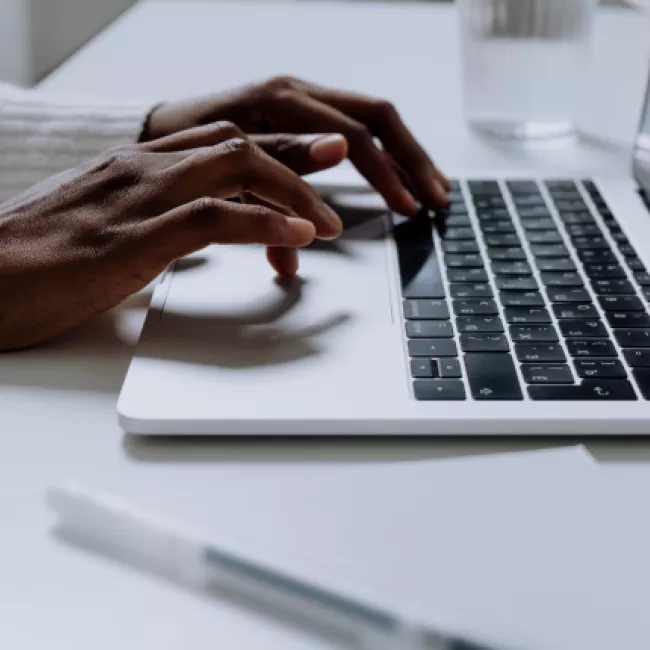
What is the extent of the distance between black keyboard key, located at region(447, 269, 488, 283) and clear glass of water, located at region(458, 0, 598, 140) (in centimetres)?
34

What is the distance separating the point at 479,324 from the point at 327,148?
213mm

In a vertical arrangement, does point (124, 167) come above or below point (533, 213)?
above

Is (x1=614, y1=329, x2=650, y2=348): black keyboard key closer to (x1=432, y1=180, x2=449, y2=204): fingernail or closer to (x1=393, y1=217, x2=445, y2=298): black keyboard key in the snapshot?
(x1=393, y1=217, x2=445, y2=298): black keyboard key

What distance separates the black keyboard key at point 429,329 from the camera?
529mm

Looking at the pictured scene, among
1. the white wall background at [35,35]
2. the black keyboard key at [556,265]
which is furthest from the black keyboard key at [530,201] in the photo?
the white wall background at [35,35]

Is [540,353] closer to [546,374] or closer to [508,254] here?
[546,374]

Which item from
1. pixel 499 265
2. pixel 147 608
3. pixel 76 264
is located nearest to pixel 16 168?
pixel 76 264

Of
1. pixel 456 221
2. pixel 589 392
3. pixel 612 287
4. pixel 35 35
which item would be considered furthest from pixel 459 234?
pixel 35 35

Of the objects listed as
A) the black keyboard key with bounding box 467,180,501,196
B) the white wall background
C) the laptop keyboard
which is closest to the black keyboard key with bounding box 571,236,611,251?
the laptop keyboard

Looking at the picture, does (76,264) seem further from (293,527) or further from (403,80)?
(403,80)

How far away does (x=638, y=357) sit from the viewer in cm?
51

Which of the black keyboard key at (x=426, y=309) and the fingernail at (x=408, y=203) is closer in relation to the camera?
the black keyboard key at (x=426, y=309)

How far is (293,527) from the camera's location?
0.40 meters

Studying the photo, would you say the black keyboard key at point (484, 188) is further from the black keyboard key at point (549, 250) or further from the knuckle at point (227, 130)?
the knuckle at point (227, 130)
